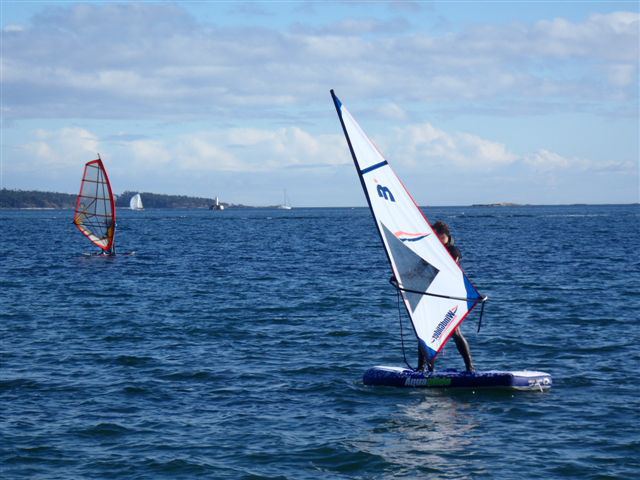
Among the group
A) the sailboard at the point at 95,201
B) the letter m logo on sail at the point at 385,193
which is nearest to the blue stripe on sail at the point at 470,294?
the letter m logo on sail at the point at 385,193

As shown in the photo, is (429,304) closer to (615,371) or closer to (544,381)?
(544,381)

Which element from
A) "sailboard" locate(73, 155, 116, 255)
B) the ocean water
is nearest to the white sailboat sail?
the ocean water

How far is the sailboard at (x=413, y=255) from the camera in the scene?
16938 mm

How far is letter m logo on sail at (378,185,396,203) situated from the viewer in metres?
17.2

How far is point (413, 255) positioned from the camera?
58.2 ft

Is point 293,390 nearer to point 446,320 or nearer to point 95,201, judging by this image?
point 446,320

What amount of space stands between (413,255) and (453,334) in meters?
1.98

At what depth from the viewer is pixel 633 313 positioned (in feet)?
97.3

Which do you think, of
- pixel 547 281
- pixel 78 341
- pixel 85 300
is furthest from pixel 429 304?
pixel 547 281

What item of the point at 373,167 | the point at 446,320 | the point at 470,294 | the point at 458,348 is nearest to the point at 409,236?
the point at 373,167

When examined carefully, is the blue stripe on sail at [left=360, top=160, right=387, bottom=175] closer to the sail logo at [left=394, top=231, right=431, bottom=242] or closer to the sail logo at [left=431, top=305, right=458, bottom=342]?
the sail logo at [left=394, top=231, right=431, bottom=242]

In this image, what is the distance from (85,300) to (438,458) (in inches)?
930

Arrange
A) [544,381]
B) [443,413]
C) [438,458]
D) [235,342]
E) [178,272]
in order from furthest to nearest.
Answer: [178,272], [235,342], [544,381], [443,413], [438,458]

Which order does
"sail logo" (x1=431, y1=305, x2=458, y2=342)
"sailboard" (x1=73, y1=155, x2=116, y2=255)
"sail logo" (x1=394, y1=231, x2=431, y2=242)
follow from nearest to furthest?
"sail logo" (x1=394, y1=231, x2=431, y2=242)
"sail logo" (x1=431, y1=305, x2=458, y2=342)
"sailboard" (x1=73, y1=155, x2=116, y2=255)
